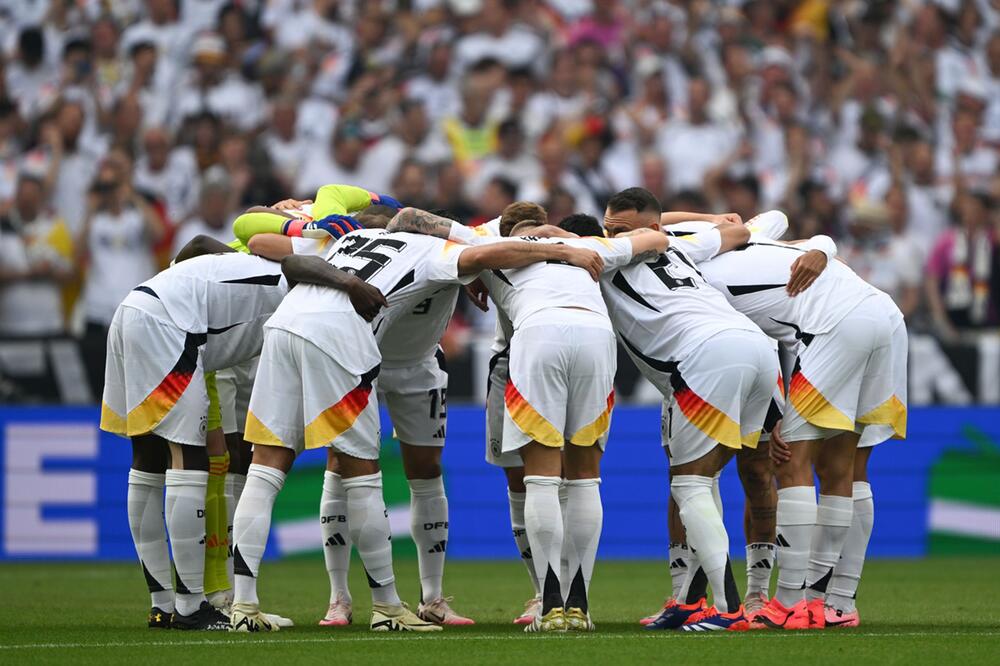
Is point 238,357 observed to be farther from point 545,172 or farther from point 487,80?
point 487,80

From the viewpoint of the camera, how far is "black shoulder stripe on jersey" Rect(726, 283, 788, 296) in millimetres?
9203

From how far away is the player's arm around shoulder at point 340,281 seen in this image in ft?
27.7

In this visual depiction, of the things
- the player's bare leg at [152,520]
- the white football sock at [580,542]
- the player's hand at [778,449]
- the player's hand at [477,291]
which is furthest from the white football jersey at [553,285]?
the player's bare leg at [152,520]

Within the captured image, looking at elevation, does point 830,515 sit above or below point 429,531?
above

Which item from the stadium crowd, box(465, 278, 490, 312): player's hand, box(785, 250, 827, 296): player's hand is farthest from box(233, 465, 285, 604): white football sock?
the stadium crowd

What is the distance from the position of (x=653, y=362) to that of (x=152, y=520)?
10.5 feet

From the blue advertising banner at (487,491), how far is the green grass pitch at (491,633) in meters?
1.65

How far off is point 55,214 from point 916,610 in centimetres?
1113

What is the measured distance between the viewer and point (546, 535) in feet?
26.9

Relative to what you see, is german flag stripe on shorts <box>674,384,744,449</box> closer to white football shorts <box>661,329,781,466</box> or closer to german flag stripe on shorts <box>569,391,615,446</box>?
white football shorts <box>661,329,781,466</box>

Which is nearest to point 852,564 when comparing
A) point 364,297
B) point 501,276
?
point 501,276

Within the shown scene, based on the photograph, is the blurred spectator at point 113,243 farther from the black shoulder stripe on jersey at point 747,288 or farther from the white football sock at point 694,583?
the white football sock at point 694,583

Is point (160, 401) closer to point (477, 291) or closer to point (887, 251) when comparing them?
point (477, 291)

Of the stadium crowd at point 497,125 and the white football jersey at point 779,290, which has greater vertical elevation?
the stadium crowd at point 497,125
